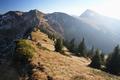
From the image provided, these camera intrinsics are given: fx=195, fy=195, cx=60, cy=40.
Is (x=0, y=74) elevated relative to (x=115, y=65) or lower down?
elevated

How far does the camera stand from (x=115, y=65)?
6128 cm

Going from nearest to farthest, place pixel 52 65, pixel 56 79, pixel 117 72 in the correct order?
pixel 56 79
pixel 52 65
pixel 117 72

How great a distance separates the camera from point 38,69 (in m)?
32.4

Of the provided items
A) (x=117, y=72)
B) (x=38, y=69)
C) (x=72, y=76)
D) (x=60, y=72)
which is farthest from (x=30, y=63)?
(x=117, y=72)

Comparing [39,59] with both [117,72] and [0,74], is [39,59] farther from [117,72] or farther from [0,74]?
[117,72]

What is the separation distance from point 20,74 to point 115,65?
38.3m

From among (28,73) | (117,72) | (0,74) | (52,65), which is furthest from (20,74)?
(117,72)

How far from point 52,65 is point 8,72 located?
309 inches

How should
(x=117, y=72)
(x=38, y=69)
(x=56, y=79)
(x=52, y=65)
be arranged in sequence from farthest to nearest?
(x=117, y=72)
(x=52, y=65)
(x=38, y=69)
(x=56, y=79)

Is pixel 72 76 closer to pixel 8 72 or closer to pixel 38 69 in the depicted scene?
pixel 38 69

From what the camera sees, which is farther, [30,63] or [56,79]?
[30,63]

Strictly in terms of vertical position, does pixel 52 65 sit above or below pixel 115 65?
above

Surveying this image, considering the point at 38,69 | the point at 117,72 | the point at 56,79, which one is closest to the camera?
the point at 56,79

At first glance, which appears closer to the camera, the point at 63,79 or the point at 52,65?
the point at 63,79
